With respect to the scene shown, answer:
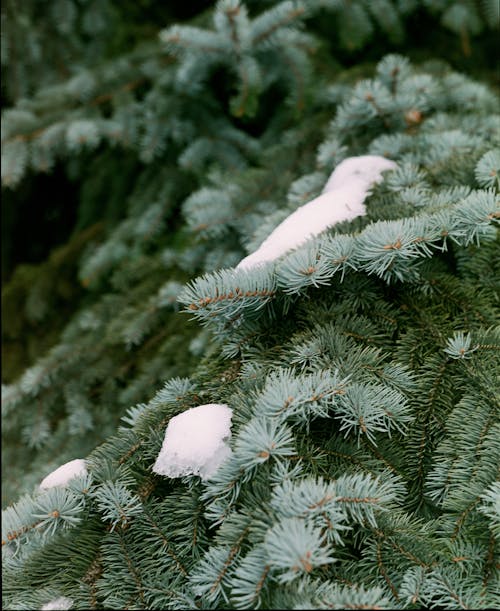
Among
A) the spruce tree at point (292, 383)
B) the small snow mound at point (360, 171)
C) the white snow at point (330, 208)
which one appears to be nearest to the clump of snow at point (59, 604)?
the spruce tree at point (292, 383)

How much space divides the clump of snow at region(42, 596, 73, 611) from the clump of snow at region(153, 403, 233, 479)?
0.73ft

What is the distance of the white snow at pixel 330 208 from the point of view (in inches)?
48.7

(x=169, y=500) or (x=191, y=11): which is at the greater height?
(x=191, y=11)

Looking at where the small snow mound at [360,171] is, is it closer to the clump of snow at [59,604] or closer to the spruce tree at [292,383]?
the spruce tree at [292,383]

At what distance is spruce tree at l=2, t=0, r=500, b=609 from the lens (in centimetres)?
85

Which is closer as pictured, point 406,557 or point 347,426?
point 406,557

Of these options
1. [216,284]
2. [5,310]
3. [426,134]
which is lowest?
[5,310]

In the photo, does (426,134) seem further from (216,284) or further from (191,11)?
(191,11)

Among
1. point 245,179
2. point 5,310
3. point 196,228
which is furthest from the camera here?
point 5,310

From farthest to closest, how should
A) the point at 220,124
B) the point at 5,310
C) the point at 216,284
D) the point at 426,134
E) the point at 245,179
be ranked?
the point at 5,310 < the point at 220,124 < the point at 245,179 < the point at 426,134 < the point at 216,284

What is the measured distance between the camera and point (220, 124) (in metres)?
2.35

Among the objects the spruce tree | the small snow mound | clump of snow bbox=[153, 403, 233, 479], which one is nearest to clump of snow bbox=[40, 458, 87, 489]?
the spruce tree

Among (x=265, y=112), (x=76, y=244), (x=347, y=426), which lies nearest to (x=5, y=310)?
(x=76, y=244)

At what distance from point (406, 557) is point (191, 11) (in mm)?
3015
